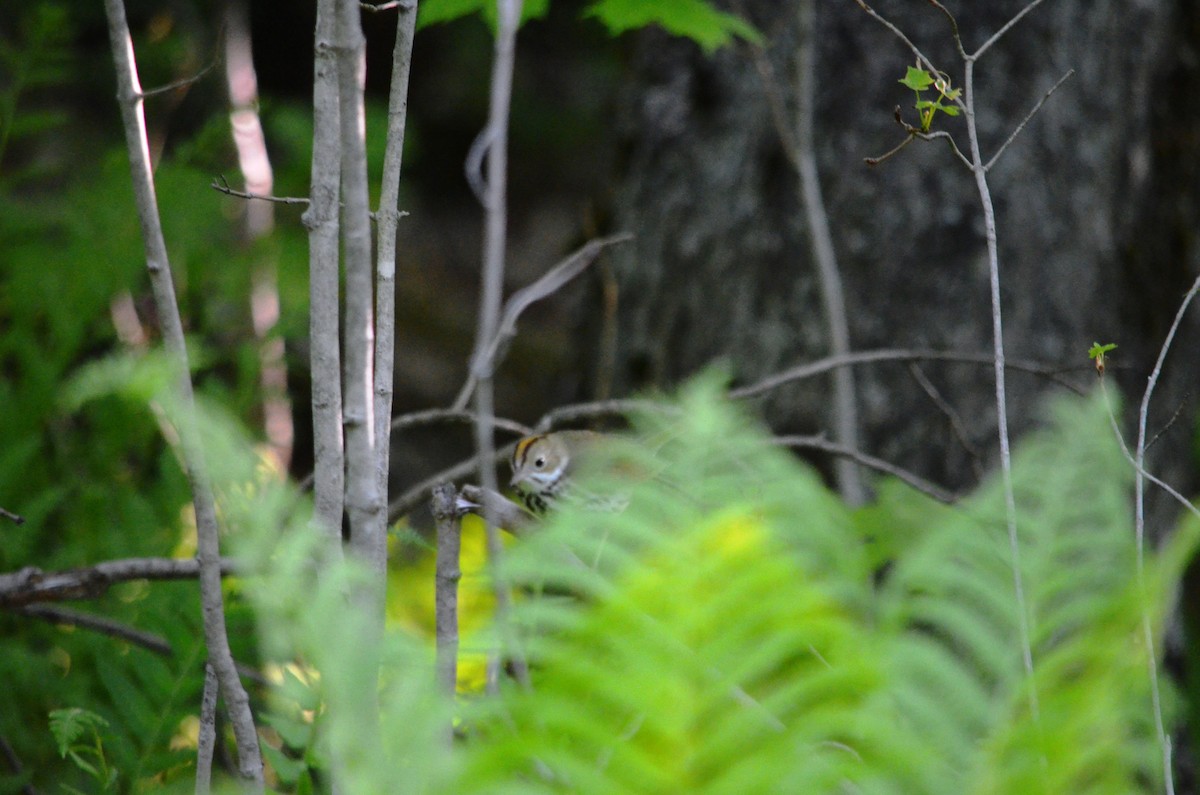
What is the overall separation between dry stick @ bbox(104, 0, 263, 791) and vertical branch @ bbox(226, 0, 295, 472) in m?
1.44

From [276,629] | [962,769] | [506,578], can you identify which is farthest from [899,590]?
[276,629]

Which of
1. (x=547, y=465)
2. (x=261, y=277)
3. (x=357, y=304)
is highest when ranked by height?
(x=261, y=277)

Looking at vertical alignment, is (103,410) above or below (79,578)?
above

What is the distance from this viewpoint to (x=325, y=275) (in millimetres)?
715

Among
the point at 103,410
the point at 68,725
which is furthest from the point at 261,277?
the point at 68,725

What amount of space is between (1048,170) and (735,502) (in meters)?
1.57

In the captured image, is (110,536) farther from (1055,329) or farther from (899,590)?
(1055,329)

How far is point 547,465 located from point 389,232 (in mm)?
797

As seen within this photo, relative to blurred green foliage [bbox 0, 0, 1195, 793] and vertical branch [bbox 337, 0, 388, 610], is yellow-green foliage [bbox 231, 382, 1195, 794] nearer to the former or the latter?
blurred green foliage [bbox 0, 0, 1195, 793]

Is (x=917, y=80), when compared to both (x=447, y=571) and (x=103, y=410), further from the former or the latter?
(x=103, y=410)

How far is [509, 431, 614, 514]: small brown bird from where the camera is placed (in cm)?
145

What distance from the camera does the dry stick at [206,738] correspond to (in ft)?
2.32

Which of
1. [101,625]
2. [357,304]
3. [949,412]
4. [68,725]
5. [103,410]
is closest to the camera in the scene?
[357,304]

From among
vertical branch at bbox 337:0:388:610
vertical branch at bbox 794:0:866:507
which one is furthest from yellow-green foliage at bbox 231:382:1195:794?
vertical branch at bbox 794:0:866:507
